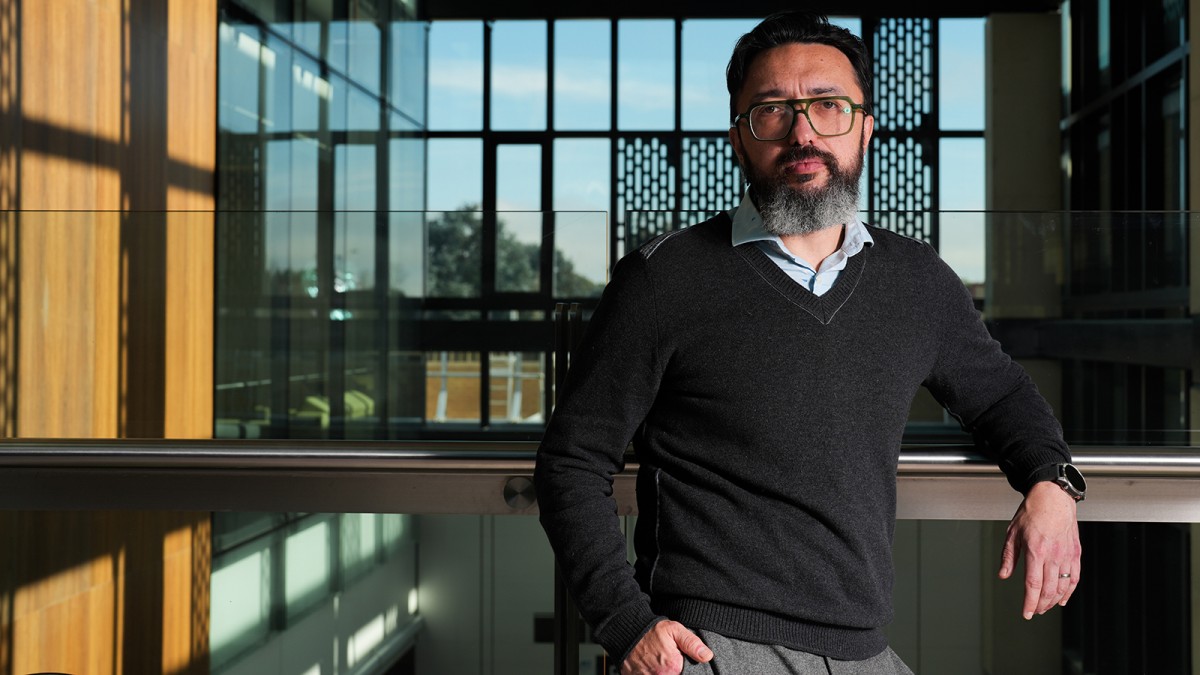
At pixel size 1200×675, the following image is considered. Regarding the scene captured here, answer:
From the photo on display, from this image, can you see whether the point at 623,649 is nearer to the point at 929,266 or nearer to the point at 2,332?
the point at 929,266

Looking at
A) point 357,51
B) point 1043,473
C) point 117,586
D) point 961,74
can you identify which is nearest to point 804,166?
point 1043,473

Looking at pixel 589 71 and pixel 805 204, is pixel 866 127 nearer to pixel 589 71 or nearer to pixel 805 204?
pixel 805 204

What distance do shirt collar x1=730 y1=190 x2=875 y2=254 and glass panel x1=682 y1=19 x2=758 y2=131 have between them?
31.9 ft

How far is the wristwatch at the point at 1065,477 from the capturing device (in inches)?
63.0

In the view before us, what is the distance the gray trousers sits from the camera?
144cm

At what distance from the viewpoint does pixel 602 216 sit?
2.35m

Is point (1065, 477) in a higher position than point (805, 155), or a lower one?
lower

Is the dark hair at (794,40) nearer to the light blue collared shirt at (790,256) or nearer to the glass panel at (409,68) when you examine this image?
the light blue collared shirt at (790,256)

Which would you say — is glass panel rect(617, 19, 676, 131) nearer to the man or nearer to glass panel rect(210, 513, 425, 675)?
glass panel rect(210, 513, 425, 675)

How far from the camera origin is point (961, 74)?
1160 cm

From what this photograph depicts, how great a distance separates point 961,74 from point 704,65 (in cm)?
278

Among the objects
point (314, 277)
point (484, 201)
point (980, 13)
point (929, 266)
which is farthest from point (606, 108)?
point (929, 266)

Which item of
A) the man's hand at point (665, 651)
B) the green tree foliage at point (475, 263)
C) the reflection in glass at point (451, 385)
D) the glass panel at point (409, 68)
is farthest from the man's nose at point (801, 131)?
the glass panel at point (409, 68)

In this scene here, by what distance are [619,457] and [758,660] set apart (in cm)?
32
